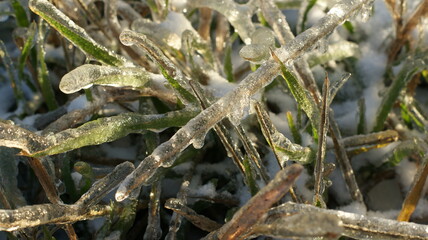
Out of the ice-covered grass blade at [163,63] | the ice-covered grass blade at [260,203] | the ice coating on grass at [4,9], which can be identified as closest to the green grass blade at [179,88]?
the ice-covered grass blade at [163,63]

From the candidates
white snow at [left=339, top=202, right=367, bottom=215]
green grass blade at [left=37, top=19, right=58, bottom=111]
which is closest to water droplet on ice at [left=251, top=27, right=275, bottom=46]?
white snow at [left=339, top=202, right=367, bottom=215]

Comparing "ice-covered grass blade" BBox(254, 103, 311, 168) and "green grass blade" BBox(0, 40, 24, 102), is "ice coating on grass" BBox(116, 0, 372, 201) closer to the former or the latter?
"ice-covered grass blade" BBox(254, 103, 311, 168)

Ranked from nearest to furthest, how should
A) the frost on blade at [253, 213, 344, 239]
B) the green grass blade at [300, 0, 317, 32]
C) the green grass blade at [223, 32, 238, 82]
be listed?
the frost on blade at [253, 213, 344, 239], the green grass blade at [223, 32, 238, 82], the green grass blade at [300, 0, 317, 32]

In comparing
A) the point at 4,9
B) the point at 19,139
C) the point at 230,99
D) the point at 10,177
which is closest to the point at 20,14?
the point at 4,9

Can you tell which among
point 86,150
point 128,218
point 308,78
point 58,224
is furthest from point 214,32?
point 58,224

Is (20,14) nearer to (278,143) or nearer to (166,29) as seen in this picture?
(166,29)

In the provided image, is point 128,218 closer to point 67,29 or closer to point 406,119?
point 67,29

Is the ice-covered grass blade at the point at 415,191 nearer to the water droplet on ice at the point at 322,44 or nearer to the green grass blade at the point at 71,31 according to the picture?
the water droplet on ice at the point at 322,44
